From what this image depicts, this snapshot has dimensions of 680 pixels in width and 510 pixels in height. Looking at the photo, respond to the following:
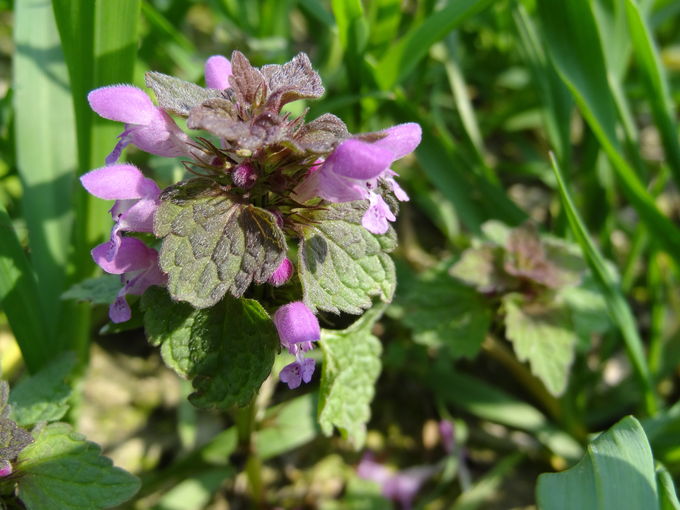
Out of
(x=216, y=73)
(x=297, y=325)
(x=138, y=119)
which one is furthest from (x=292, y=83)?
(x=297, y=325)

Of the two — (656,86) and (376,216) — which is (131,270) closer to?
(376,216)

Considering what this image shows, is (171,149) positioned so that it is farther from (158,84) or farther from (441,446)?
(441,446)

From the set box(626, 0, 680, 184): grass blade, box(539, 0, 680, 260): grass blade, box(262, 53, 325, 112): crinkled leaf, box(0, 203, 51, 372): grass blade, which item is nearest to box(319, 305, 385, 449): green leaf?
box(262, 53, 325, 112): crinkled leaf

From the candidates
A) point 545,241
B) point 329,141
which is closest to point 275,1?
point 545,241

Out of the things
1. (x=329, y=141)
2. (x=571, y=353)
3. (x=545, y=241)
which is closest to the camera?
(x=329, y=141)

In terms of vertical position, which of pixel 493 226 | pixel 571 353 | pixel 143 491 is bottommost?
pixel 143 491

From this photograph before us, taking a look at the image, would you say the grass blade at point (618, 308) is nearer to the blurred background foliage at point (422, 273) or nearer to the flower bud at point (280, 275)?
the blurred background foliage at point (422, 273)

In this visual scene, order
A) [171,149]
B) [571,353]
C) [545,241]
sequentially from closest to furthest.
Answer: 1. [171,149]
2. [571,353]
3. [545,241]

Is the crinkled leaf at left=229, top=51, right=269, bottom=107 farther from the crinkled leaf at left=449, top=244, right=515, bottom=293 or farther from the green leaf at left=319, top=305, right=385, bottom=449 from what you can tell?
the crinkled leaf at left=449, top=244, right=515, bottom=293

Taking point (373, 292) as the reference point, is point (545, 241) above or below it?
below
